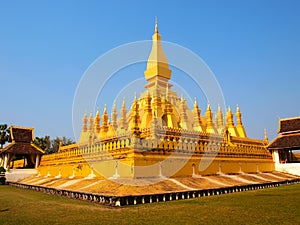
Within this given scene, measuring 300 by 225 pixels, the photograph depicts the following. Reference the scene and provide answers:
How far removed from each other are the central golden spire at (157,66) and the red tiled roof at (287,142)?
1401cm

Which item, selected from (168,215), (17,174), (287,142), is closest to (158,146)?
(168,215)

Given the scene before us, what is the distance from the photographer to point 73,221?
734 cm

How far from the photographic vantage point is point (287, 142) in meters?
27.0

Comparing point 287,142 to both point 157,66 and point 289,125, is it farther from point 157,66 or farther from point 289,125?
point 157,66

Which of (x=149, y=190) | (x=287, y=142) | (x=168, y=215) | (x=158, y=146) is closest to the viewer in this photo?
(x=168, y=215)

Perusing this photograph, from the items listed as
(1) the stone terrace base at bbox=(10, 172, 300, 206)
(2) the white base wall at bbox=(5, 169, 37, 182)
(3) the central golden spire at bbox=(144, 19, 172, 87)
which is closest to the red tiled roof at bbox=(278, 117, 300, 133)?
(3) the central golden spire at bbox=(144, 19, 172, 87)

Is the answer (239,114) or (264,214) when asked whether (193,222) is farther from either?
(239,114)

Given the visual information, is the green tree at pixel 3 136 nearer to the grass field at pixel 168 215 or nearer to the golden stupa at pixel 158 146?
the golden stupa at pixel 158 146

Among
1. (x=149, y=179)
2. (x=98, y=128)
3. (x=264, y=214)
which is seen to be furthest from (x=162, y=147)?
(x=98, y=128)

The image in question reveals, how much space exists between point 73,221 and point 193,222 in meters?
3.50

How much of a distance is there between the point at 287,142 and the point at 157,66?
16.9m

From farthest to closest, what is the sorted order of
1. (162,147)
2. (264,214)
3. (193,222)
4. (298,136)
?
1. (298,136)
2. (162,147)
3. (264,214)
4. (193,222)

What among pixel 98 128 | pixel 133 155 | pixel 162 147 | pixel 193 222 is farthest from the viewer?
pixel 98 128

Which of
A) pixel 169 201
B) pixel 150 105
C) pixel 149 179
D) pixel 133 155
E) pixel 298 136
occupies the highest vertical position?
pixel 150 105
